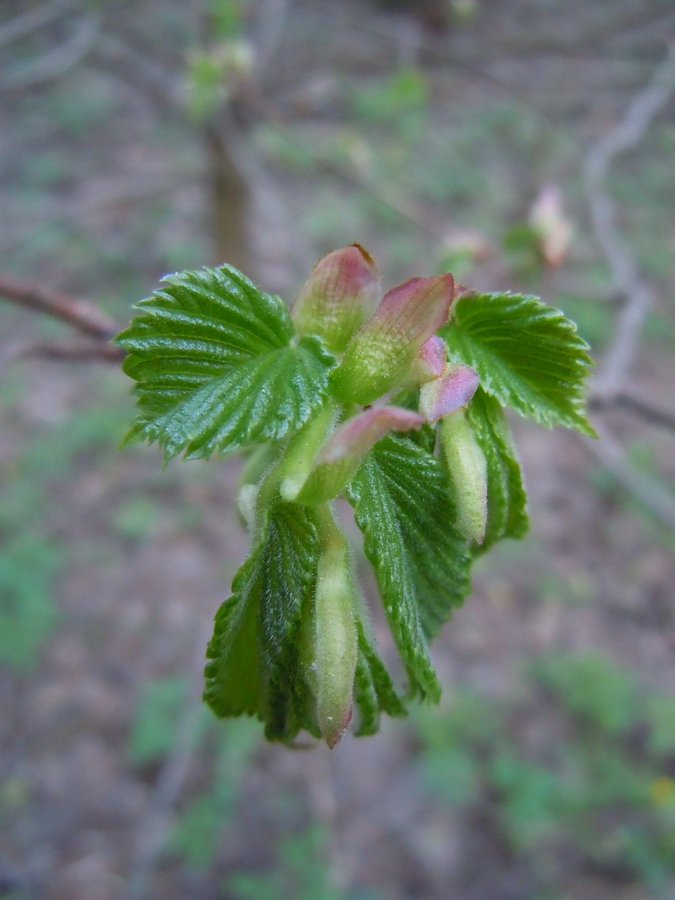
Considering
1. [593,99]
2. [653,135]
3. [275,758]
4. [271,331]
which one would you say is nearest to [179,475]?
[275,758]

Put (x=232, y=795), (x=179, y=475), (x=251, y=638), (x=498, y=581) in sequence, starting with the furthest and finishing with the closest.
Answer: (x=179, y=475), (x=498, y=581), (x=232, y=795), (x=251, y=638)

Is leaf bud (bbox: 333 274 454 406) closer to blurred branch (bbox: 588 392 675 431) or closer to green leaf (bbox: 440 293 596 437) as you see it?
green leaf (bbox: 440 293 596 437)

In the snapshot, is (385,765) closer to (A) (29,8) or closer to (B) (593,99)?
(A) (29,8)

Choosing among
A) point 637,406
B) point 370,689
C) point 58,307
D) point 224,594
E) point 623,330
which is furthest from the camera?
point 224,594

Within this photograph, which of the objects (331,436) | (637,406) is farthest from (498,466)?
(637,406)

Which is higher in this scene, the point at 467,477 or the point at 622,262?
the point at 622,262

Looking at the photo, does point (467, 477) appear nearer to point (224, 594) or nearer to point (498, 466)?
point (498, 466)

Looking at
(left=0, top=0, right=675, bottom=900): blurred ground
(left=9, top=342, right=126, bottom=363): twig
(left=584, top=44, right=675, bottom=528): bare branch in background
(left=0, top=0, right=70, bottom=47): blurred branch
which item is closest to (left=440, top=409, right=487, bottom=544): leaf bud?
(left=584, top=44, right=675, bottom=528): bare branch in background
